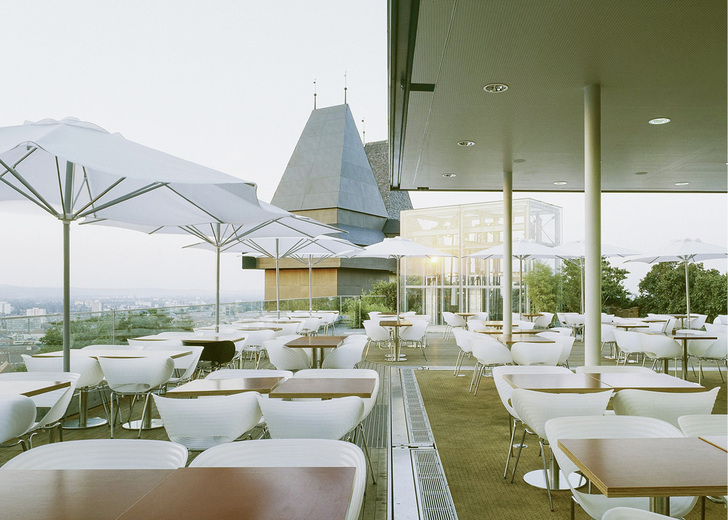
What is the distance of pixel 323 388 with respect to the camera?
377cm

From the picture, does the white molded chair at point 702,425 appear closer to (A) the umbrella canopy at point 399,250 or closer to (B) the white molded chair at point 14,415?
(B) the white molded chair at point 14,415

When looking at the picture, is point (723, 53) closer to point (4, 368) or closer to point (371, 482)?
point (371, 482)

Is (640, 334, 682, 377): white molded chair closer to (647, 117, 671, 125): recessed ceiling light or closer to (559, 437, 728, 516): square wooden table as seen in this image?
(647, 117, 671, 125): recessed ceiling light

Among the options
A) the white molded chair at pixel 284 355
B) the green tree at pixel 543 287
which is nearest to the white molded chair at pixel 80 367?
the white molded chair at pixel 284 355

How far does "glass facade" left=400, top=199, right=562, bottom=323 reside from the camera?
662 inches

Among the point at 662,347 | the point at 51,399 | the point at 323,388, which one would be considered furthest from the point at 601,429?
the point at 662,347

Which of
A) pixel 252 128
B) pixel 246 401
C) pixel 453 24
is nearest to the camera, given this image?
pixel 246 401

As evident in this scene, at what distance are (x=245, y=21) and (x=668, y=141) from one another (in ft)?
50.7

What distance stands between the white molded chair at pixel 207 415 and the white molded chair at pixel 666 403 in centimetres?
243

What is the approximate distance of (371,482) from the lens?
4160 mm

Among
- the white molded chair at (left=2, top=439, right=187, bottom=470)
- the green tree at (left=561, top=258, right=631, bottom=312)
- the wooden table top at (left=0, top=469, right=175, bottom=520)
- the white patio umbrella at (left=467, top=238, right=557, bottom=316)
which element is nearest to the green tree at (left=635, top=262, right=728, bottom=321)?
the green tree at (left=561, top=258, right=631, bottom=312)

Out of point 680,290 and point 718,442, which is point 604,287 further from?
point 718,442

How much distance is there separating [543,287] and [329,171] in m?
10.9

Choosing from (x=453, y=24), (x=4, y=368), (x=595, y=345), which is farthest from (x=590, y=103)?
(x=4, y=368)
